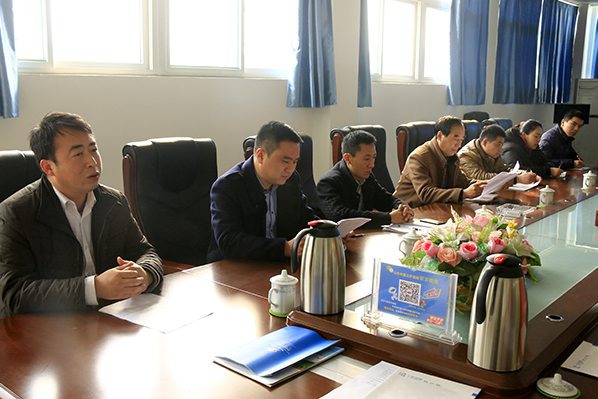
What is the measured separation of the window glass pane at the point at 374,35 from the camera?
587 cm

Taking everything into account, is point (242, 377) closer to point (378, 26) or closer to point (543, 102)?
point (378, 26)

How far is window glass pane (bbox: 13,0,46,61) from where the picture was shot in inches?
132

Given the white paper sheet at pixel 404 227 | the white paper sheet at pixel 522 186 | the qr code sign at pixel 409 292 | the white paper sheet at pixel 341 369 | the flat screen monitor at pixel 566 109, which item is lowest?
the white paper sheet at pixel 341 369

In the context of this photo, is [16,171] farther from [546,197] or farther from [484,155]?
[484,155]

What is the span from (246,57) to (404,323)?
11.6ft

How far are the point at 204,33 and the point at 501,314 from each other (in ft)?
11.8

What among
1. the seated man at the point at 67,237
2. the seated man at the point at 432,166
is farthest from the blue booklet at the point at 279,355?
the seated man at the point at 432,166

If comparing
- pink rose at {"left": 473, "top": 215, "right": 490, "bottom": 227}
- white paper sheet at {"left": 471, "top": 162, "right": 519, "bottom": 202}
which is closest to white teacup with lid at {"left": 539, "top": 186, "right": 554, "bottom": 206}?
white paper sheet at {"left": 471, "top": 162, "right": 519, "bottom": 202}

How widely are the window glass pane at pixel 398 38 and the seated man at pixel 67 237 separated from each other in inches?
185

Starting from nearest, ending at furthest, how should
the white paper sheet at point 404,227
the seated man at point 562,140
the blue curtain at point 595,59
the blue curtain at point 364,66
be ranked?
the white paper sheet at point 404,227 < the blue curtain at point 364,66 < the seated man at point 562,140 < the blue curtain at point 595,59

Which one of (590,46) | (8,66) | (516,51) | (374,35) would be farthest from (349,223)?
(590,46)

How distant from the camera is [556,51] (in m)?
9.38

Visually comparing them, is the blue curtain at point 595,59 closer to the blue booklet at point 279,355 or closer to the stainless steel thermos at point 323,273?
the stainless steel thermos at point 323,273

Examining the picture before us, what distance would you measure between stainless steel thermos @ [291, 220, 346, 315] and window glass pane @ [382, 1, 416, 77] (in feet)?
16.2
